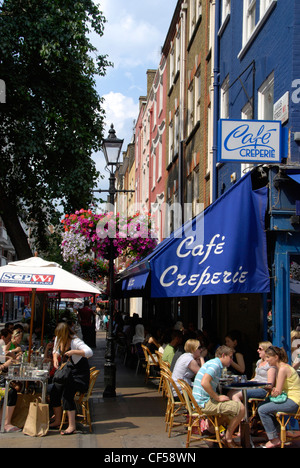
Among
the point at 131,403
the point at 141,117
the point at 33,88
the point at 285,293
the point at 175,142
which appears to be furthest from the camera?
the point at 141,117

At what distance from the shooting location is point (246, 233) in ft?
30.4

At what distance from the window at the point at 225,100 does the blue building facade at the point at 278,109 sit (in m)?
1.97

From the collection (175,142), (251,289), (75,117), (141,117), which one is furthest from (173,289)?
(141,117)

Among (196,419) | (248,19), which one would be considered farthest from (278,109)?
(196,419)

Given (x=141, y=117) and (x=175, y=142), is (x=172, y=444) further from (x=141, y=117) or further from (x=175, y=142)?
(x=141, y=117)

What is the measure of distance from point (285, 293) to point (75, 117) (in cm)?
1132

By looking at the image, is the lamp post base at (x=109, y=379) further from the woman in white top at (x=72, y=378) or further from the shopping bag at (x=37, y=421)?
the shopping bag at (x=37, y=421)

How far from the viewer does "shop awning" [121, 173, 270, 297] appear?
9.16 metres

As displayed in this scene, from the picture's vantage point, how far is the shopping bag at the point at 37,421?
8.38 meters

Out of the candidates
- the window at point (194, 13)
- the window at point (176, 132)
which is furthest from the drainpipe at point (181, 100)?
the window at point (176, 132)

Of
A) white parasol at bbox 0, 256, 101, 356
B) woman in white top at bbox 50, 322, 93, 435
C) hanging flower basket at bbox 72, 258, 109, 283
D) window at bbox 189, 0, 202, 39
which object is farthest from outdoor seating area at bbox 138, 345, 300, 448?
window at bbox 189, 0, 202, 39

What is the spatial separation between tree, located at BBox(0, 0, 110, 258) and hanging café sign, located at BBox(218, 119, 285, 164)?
30.4 ft

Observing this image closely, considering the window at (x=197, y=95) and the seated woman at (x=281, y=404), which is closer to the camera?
the seated woman at (x=281, y=404)

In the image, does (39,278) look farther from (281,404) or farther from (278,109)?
(278,109)
